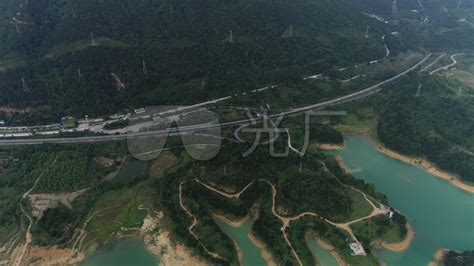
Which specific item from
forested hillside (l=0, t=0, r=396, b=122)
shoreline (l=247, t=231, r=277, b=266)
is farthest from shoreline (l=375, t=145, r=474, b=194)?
shoreline (l=247, t=231, r=277, b=266)

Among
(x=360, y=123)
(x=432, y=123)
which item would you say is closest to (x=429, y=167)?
(x=432, y=123)

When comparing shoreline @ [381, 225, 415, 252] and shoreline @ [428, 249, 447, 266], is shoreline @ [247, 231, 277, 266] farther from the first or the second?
shoreline @ [428, 249, 447, 266]

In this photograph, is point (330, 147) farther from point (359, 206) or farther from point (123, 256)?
point (123, 256)

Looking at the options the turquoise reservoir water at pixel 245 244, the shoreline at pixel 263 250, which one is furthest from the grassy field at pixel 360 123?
the shoreline at pixel 263 250

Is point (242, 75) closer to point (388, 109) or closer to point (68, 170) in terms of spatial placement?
point (388, 109)

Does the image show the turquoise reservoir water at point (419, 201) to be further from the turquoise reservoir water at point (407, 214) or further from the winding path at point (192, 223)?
the winding path at point (192, 223)
